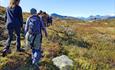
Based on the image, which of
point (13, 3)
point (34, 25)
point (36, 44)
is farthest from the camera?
point (36, 44)

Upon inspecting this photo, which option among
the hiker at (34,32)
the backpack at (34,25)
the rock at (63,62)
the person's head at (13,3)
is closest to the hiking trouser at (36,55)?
the hiker at (34,32)

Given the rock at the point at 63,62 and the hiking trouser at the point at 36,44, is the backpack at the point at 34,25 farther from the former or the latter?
the rock at the point at 63,62

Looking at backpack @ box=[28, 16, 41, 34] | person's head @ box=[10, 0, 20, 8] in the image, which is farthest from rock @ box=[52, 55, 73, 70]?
person's head @ box=[10, 0, 20, 8]

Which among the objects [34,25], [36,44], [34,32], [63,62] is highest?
[34,25]

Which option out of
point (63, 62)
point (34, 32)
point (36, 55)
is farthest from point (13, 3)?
point (63, 62)

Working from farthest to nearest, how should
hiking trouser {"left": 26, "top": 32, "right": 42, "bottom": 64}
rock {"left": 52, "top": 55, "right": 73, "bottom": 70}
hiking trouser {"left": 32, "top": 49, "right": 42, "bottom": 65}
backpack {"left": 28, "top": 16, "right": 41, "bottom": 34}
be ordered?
rock {"left": 52, "top": 55, "right": 73, "bottom": 70} < hiking trouser {"left": 32, "top": 49, "right": 42, "bottom": 65} < hiking trouser {"left": 26, "top": 32, "right": 42, "bottom": 64} < backpack {"left": 28, "top": 16, "right": 41, "bottom": 34}

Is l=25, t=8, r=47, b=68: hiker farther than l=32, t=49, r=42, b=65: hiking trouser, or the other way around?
l=32, t=49, r=42, b=65: hiking trouser

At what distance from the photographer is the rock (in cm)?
1465

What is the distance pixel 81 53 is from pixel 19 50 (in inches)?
158

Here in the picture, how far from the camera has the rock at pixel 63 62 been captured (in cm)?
1465

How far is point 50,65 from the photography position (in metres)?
14.8

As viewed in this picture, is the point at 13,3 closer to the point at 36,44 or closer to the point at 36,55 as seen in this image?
the point at 36,44

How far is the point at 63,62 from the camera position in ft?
48.8

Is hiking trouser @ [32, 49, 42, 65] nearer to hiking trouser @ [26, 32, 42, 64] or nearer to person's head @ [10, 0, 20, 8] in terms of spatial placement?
hiking trouser @ [26, 32, 42, 64]
